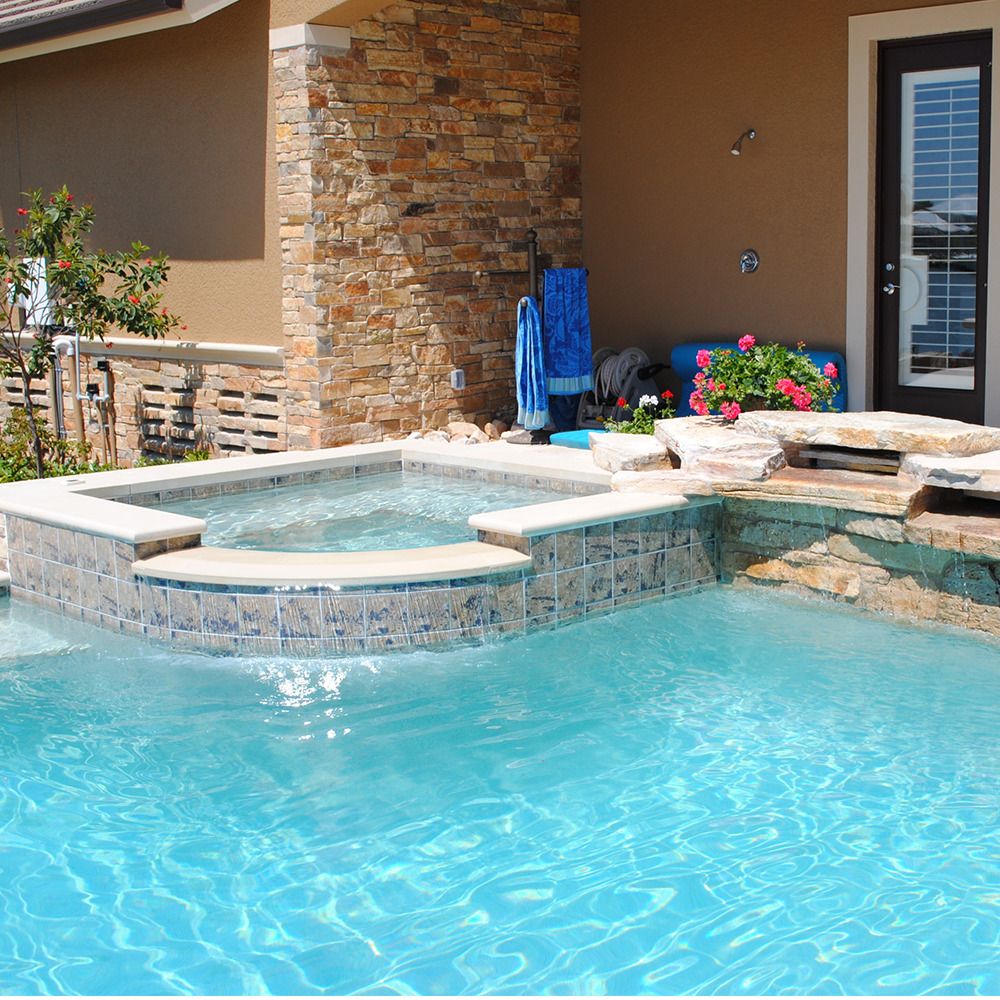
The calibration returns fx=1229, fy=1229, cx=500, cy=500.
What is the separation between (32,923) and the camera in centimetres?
331

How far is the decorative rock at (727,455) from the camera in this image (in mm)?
6035

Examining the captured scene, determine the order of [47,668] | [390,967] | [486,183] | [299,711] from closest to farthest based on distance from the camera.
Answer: [390,967] → [299,711] → [47,668] → [486,183]

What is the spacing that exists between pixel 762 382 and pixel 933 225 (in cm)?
238

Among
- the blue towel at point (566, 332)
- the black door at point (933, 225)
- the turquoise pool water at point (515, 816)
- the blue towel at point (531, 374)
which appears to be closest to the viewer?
the turquoise pool water at point (515, 816)

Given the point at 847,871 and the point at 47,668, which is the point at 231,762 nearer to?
the point at 47,668

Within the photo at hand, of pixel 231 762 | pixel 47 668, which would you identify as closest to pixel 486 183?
pixel 47 668

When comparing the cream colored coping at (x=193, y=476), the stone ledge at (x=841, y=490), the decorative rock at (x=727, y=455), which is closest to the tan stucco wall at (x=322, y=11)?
the cream colored coping at (x=193, y=476)

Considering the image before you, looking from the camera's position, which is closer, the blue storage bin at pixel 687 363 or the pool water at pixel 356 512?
the pool water at pixel 356 512

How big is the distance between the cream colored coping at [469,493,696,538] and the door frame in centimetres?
305

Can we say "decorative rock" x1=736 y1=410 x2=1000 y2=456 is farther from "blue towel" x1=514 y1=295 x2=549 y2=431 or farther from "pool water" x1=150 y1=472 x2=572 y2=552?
"blue towel" x1=514 y1=295 x2=549 y2=431

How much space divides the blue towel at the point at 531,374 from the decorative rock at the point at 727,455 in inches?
103

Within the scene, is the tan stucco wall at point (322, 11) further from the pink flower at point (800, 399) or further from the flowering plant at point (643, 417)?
the pink flower at point (800, 399)

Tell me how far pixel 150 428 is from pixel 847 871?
7.79m

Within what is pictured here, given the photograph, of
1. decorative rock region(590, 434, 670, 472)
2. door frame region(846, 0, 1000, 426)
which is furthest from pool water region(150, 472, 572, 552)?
A: door frame region(846, 0, 1000, 426)
